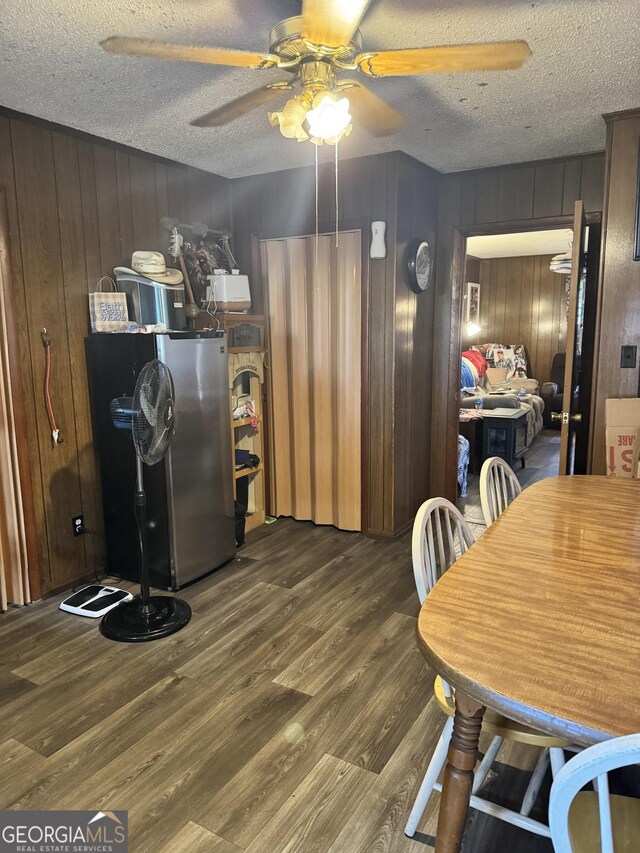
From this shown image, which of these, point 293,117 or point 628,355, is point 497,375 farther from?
point 293,117

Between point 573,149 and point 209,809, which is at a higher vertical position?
point 573,149

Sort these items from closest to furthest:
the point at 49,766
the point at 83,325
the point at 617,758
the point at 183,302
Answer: the point at 617,758 < the point at 49,766 < the point at 83,325 < the point at 183,302

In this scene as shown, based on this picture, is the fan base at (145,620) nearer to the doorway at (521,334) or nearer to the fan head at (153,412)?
the fan head at (153,412)

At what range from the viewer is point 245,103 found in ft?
6.93

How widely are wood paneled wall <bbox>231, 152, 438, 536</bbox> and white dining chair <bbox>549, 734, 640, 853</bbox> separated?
270cm

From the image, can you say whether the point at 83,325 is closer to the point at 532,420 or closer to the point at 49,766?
the point at 49,766

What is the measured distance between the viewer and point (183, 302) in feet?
12.2

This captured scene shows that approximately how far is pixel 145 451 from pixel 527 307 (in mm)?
7069

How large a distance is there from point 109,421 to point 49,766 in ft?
5.65

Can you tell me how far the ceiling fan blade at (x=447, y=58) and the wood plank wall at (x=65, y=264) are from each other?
73.2 inches

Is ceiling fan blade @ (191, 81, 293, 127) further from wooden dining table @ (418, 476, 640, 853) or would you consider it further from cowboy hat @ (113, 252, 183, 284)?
wooden dining table @ (418, 476, 640, 853)

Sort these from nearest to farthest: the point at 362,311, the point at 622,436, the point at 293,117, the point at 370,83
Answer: the point at 293,117 → the point at 370,83 → the point at 622,436 → the point at 362,311

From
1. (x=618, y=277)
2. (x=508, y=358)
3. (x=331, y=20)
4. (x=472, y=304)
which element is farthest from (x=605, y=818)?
(x=472, y=304)

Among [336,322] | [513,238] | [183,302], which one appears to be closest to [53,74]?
[183,302]
